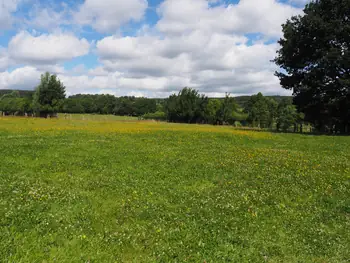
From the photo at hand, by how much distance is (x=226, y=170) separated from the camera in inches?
664

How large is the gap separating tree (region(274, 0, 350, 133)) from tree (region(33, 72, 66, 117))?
8553 centimetres

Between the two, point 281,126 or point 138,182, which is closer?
point 138,182

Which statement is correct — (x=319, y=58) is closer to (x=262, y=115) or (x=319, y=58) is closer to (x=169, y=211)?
(x=169, y=211)

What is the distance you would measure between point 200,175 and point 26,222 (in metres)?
9.02

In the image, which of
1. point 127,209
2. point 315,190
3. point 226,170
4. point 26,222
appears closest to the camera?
point 26,222

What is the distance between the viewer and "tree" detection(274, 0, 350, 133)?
42125mm

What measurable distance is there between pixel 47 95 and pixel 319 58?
94.6 meters

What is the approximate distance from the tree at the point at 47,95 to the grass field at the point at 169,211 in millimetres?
95992

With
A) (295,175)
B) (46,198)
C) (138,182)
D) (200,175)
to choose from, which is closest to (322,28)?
(295,175)

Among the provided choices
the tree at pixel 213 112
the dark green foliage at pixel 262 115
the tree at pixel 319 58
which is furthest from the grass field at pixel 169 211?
the tree at pixel 213 112

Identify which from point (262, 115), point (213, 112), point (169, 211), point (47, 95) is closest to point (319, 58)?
point (169, 211)

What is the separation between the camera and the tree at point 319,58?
42125 millimetres

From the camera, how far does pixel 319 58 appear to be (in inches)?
1758

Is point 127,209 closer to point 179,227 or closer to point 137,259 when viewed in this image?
point 179,227
